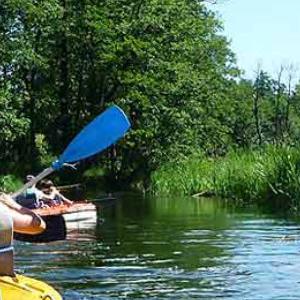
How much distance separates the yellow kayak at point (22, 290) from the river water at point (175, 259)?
1931 millimetres

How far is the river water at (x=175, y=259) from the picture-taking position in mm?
12633

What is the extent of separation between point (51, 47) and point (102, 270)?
96.8 feet

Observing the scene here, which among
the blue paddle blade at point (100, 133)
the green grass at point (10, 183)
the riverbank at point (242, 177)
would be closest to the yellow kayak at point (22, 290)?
the blue paddle blade at point (100, 133)

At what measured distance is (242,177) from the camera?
96.7 feet

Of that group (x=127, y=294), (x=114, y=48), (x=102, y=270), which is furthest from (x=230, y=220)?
(x=114, y=48)

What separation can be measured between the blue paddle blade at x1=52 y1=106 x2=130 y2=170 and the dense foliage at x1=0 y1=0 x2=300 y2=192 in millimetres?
29873

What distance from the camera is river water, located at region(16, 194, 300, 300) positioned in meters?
12.6

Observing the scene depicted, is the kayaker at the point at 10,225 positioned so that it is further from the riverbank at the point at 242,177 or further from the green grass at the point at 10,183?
the green grass at the point at 10,183

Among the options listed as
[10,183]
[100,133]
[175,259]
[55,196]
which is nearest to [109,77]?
[10,183]

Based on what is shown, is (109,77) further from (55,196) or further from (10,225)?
(10,225)

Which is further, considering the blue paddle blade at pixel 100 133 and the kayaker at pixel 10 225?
the blue paddle blade at pixel 100 133

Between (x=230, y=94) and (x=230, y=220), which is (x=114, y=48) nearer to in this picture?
(x=230, y=94)

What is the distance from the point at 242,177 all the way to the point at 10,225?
75.4 ft

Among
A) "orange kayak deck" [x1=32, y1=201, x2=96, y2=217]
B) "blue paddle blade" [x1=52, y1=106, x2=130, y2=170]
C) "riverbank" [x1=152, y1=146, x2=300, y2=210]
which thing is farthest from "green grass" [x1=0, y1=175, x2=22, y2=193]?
"blue paddle blade" [x1=52, y1=106, x2=130, y2=170]
